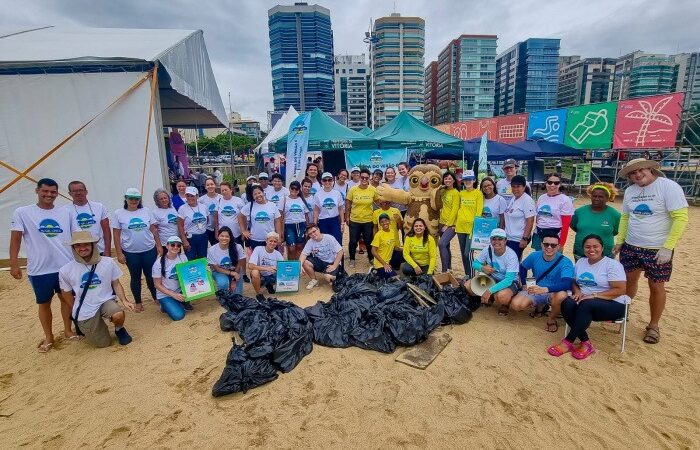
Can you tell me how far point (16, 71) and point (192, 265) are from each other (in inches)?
199

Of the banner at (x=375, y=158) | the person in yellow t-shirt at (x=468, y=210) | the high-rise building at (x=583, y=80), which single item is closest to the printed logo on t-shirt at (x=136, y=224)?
the person in yellow t-shirt at (x=468, y=210)

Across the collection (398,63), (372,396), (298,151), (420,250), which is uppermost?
(398,63)

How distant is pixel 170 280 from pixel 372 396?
2931 mm

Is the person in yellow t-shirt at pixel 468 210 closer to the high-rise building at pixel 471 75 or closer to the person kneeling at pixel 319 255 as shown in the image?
the person kneeling at pixel 319 255

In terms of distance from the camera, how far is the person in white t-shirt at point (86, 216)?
3771mm

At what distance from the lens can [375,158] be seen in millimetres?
10648

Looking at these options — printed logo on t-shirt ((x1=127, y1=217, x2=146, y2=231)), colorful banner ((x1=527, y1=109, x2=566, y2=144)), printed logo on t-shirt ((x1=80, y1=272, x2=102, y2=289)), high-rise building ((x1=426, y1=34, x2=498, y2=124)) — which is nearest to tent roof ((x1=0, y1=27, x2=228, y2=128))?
printed logo on t-shirt ((x1=127, y1=217, x2=146, y2=231))

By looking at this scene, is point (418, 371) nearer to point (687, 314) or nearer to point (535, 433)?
point (535, 433)

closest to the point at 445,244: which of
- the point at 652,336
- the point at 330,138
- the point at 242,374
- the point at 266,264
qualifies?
the point at 652,336

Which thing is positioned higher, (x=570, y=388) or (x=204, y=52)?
(x=204, y=52)

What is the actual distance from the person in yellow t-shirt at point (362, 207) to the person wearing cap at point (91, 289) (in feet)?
11.1

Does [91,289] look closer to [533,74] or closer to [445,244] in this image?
[445,244]

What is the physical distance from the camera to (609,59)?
80125 millimetres

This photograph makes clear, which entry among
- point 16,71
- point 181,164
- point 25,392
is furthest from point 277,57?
point 25,392
